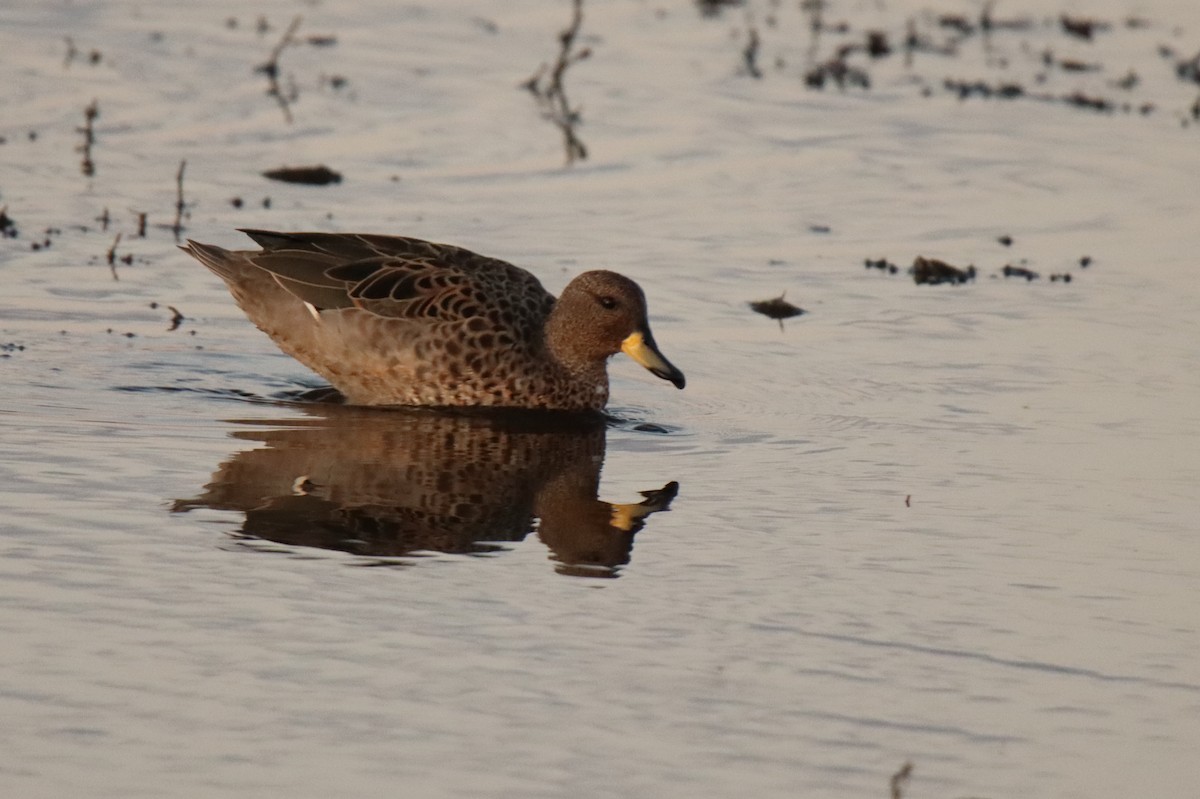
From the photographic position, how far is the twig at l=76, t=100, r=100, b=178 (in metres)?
12.8

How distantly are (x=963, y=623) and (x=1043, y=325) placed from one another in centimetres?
449

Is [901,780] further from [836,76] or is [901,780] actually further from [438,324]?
[836,76]

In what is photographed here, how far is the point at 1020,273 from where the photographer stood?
452 inches

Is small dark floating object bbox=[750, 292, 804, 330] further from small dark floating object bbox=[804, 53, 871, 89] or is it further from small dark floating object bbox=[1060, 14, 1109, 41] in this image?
small dark floating object bbox=[1060, 14, 1109, 41]

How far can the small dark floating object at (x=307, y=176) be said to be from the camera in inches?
504

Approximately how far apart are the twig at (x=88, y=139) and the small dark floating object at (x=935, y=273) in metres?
4.78

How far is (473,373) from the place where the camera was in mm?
9242

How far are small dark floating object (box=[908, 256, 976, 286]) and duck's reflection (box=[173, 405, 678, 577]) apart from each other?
2925mm

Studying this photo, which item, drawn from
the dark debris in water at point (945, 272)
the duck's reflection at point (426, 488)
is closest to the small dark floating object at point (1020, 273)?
the dark debris in water at point (945, 272)

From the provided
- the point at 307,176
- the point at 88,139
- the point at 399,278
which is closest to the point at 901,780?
the point at 399,278

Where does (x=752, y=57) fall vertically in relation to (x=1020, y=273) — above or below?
above

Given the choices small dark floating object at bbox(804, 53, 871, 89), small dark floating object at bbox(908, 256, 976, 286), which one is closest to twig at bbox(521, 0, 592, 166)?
small dark floating object at bbox(804, 53, 871, 89)

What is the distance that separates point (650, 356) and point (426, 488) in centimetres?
185

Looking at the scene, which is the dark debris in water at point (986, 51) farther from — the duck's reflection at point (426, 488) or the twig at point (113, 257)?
the duck's reflection at point (426, 488)
